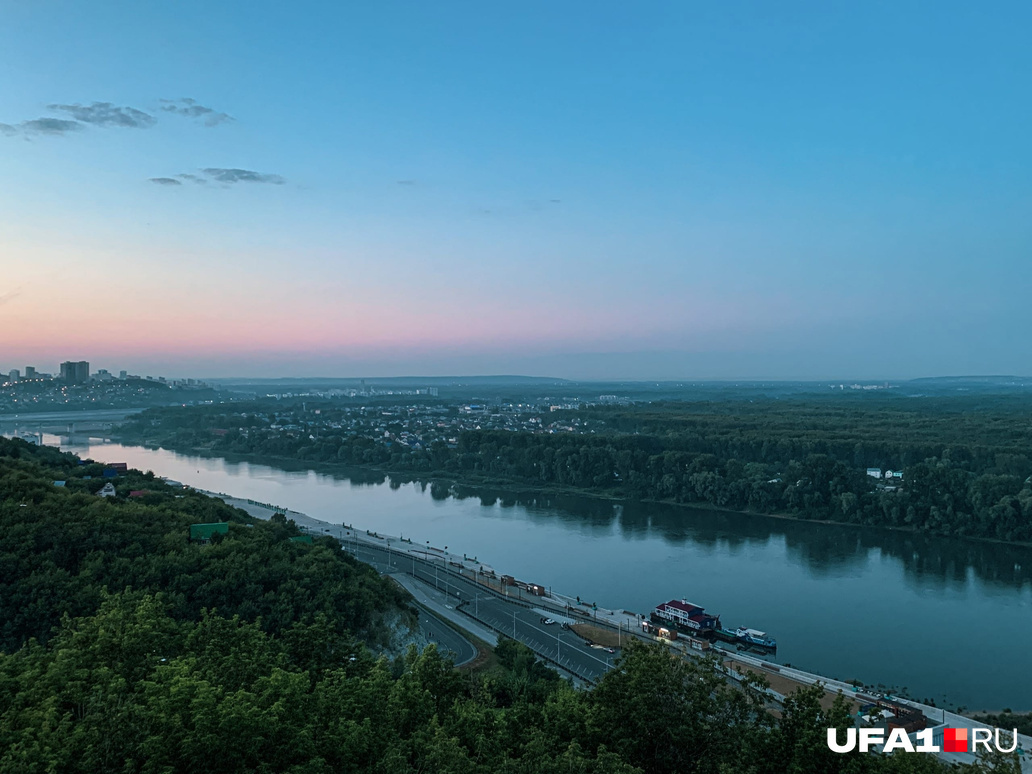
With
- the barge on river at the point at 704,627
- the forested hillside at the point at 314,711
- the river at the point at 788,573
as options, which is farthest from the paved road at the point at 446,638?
the river at the point at 788,573

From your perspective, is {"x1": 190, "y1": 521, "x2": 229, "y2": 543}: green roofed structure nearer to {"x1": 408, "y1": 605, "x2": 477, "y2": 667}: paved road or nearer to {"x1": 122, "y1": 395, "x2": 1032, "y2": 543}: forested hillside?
Result: {"x1": 408, "y1": 605, "x2": 477, "y2": 667}: paved road

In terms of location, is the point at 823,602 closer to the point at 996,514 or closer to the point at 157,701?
the point at 996,514

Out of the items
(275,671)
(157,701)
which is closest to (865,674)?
(275,671)

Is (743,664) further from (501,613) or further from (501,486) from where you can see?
(501,486)

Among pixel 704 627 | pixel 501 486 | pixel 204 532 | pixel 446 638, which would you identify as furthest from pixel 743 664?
pixel 501 486

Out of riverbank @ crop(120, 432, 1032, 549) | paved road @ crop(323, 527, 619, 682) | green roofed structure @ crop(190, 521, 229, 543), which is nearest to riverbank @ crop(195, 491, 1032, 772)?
paved road @ crop(323, 527, 619, 682)

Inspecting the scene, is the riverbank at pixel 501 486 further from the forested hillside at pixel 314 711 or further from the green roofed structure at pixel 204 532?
the green roofed structure at pixel 204 532

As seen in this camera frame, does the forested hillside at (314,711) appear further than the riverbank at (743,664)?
No
